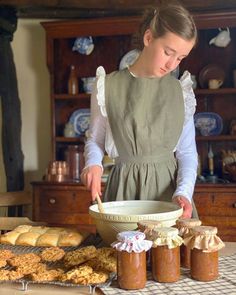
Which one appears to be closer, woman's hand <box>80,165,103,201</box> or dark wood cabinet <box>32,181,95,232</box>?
woman's hand <box>80,165,103,201</box>

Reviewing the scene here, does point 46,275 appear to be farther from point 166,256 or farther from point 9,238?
point 9,238

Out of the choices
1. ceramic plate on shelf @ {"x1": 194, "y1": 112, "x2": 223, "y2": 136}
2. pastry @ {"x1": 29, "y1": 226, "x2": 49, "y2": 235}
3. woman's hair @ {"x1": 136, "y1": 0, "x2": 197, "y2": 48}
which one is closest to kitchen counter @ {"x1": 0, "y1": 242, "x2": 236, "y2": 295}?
pastry @ {"x1": 29, "y1": 226, "x2": 49, "y2": 235}

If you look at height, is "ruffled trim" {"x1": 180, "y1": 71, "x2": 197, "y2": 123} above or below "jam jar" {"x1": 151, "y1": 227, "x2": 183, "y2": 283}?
above

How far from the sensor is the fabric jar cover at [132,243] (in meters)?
0.96

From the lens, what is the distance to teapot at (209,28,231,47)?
3.06 meters

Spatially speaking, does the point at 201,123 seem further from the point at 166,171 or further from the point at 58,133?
the point at 166,171

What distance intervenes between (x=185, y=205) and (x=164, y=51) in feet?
1.51

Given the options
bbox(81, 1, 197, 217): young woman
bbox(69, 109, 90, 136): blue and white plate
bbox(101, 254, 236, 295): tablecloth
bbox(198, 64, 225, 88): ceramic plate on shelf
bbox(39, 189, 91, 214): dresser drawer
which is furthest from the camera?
bbox(69, 109, 90, 136): blue and white plate

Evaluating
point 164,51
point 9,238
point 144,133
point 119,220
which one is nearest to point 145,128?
point 144,133

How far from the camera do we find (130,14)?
325 cm

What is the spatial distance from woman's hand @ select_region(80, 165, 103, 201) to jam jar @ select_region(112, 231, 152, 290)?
1.20 feet

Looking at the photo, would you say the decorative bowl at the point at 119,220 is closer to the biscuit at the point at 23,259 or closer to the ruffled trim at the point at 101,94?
the biscuit at the point at 23,259

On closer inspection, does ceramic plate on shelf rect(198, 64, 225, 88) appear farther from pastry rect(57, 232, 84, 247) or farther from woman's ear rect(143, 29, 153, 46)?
pastry rect(57, 232, 84, 247)

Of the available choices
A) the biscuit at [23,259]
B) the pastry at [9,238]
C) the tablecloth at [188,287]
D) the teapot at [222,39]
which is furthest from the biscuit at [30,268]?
the teapot at [222,39]
